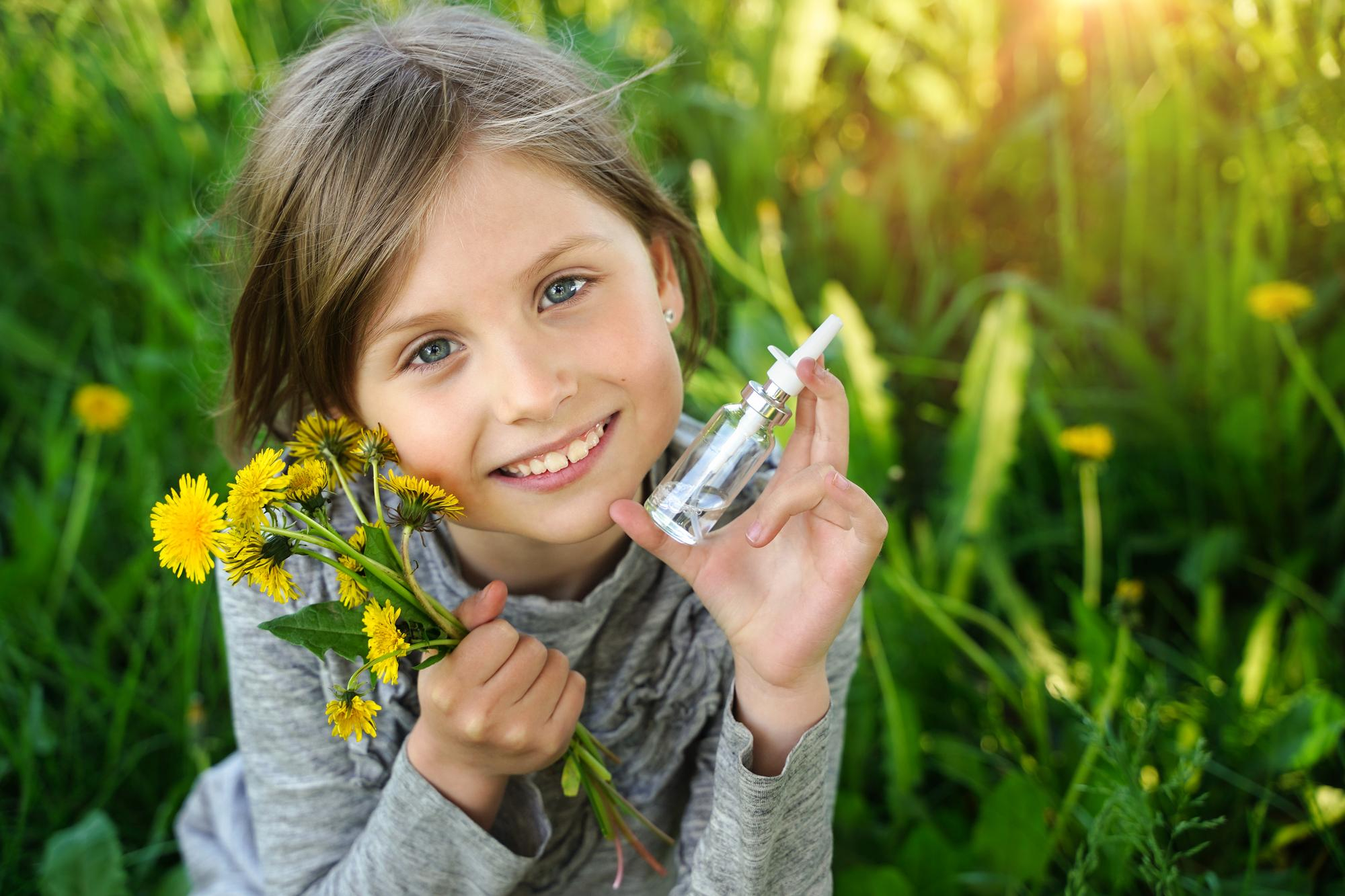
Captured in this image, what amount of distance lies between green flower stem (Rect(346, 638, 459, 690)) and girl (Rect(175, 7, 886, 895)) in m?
0.02

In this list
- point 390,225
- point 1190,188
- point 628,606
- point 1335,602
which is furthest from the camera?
point 1190,188

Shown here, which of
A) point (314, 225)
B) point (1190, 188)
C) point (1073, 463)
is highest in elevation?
point (314, 225)

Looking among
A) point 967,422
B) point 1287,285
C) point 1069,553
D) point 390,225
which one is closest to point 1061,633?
point 1069,553

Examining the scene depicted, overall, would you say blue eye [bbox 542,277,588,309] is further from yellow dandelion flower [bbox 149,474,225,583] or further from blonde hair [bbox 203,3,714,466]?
yellow dandelion flower [bbox 149,474,225,583]

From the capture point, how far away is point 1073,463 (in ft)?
5.15

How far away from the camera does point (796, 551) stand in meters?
0.92

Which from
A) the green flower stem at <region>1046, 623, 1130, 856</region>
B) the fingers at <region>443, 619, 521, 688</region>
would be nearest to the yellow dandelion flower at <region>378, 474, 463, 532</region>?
the fingers at <region>443, 619, 521, 688</region>

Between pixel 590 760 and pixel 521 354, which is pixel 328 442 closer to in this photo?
pixel 521 354

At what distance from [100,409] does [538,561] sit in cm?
83

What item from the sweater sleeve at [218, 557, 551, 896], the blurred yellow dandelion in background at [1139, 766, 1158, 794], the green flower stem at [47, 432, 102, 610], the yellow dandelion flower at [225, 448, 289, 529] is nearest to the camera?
the yellow dandelion flower at [225, 448, 289, 529]

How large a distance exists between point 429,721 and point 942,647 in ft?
2.39

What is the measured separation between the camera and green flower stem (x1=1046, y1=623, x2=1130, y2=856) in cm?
110

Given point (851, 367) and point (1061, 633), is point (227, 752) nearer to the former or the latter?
point (851, 367)

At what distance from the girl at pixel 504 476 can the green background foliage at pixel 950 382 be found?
22cm
